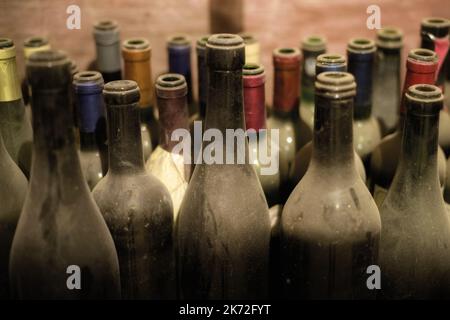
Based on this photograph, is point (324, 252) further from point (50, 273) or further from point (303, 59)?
point (303, 59)

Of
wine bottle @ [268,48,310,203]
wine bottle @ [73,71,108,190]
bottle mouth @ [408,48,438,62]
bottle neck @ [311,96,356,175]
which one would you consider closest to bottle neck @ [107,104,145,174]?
wine bottle @ [73,71,108,190]

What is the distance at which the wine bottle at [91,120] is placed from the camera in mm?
1031

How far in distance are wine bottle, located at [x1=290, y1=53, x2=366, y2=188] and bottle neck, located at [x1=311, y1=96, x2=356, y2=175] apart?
0.63 ft

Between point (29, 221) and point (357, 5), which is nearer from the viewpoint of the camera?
point (29, 221)

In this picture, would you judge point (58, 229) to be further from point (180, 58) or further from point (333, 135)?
point (180, 58)

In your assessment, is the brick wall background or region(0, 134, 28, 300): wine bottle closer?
region(0, 134, 28, 300): wine bottle

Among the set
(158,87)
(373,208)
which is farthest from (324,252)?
(158,87)

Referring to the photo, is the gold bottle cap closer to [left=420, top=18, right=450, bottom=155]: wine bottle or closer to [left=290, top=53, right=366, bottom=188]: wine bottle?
[left=290, top=53, right=366, bottom=188]: wine bottle

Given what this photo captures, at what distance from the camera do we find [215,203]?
3.22 feet

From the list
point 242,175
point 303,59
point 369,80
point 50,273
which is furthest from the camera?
point 303,59

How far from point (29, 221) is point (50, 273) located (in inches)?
2.7

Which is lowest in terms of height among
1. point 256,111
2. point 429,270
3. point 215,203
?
point 429,270

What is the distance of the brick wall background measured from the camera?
143 centimetres

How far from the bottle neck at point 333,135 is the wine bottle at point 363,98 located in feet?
1.09
